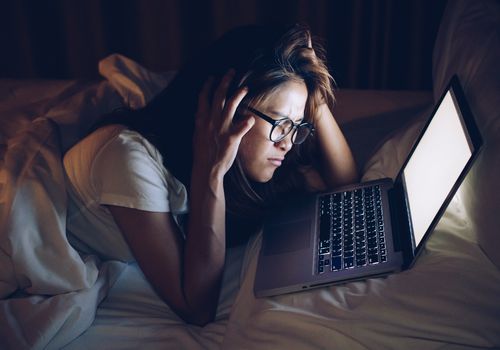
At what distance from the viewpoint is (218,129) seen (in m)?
1.27

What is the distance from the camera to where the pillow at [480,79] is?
1040 millimetres

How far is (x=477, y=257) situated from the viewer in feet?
3.50

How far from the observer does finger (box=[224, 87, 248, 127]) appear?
4.04 feet

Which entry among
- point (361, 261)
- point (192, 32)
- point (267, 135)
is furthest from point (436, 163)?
point (192, 32)

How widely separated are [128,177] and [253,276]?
1.13 feet

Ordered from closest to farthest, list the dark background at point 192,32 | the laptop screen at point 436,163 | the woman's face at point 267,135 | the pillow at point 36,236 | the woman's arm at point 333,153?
the laptop screen at point 436,163
the pillow at point 36,236
the woman's face at point 267,135
the woman's arm at point 333,153
the dark background at point 192,32

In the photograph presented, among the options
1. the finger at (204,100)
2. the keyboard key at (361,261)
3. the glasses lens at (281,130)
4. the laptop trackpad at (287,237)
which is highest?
the finger at (204,100)

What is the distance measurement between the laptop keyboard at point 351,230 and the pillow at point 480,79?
209 millimetres

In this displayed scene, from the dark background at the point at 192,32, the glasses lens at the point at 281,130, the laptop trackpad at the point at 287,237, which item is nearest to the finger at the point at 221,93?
the glasses lens at the point at 281,130

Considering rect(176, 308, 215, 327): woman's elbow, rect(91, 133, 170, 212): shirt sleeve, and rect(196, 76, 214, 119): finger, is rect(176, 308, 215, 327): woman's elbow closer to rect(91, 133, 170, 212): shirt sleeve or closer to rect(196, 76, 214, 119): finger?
rect(91, 133, 170, 212): shirt sleeve

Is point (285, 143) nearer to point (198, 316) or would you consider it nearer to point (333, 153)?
point (333, 153)

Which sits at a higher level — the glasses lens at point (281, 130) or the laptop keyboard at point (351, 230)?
the glasses lens at point (281, 130)

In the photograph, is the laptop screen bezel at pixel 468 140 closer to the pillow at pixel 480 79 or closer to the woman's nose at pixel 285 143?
the pillow at pixel 480 79

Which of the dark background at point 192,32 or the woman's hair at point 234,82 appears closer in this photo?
the woman's hair at point 234,82
